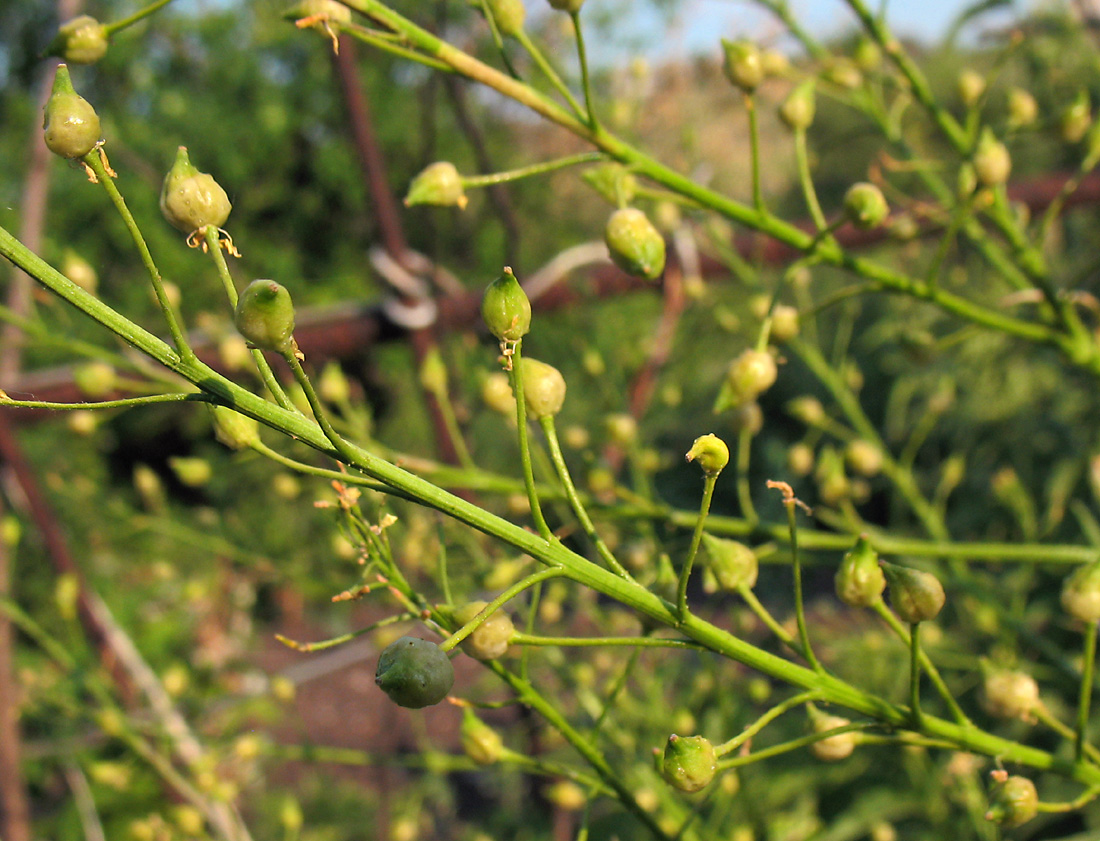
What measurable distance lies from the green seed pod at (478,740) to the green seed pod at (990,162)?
1.19 feet

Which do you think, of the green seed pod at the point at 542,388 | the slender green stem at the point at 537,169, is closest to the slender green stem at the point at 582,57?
the slender green stem at the point at 537,169

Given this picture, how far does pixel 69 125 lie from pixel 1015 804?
1.21 feet

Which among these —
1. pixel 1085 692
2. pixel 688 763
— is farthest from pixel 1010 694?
pixel 688 763

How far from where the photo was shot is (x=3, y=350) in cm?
89

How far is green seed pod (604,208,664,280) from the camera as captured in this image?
14.7 inches

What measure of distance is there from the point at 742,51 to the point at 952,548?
0.96 ft

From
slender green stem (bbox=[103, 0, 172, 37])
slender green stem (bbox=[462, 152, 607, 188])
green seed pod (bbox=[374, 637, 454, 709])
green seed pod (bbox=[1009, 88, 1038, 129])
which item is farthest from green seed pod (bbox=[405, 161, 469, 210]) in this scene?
green seed pod (bbox=[1009, 88, 1038, 129])

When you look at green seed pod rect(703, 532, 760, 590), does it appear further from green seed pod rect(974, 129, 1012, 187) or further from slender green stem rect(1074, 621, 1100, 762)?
green seed pod rect(974, 129, 1012, 187)

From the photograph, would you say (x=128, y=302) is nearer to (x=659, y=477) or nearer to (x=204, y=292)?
(x=204, y=292)

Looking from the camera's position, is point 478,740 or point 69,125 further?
point 478,740

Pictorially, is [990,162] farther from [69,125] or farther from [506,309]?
[69,125]

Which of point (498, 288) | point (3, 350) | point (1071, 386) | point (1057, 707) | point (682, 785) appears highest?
point (498, 288)

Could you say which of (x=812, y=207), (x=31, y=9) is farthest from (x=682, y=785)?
(x=31, y=9)

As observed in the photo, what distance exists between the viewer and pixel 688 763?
26 centimetres
